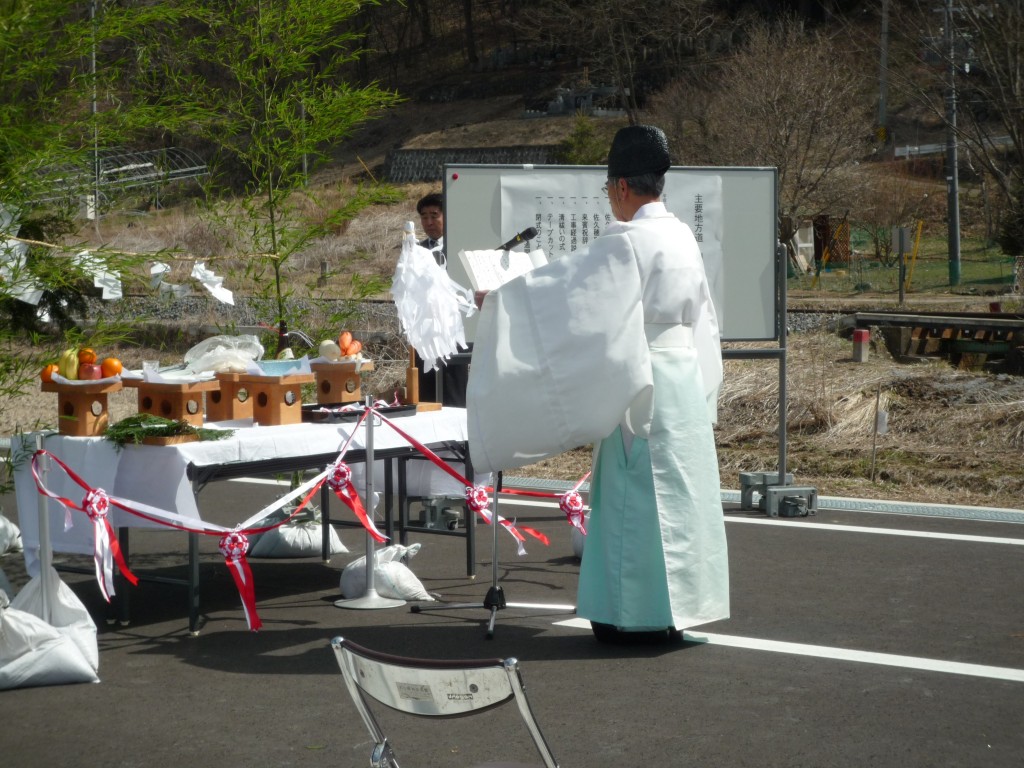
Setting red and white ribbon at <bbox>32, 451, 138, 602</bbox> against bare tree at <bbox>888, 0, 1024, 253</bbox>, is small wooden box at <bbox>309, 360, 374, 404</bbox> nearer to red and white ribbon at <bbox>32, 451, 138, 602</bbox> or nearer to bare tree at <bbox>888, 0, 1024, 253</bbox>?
red and white ribbon at <bbox>32, 451, 138, 602</bbox>

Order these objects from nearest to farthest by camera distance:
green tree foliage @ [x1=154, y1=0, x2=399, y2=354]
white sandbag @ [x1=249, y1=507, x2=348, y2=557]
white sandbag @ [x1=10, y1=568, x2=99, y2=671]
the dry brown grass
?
white sandbag @ [x1=10, y1=568, x2=99, y2=671]
green tree foliage @ [x1=154, y1=0, x2=399, y2=354]
white sandbag @ [x1=249, y1=507, x2=348, y2=557]
the dry brown grass

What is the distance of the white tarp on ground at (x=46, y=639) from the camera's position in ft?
15.4

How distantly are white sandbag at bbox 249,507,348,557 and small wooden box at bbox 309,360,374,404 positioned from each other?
3.76 ft

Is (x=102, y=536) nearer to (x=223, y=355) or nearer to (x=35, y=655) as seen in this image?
(x=35, y=655)

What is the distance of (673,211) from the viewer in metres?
7.98

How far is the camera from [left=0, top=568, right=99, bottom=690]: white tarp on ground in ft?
15.4

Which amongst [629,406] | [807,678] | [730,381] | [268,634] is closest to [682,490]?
[629,406]

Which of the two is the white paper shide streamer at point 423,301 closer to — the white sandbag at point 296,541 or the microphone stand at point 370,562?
the microphone stand at point 370,562

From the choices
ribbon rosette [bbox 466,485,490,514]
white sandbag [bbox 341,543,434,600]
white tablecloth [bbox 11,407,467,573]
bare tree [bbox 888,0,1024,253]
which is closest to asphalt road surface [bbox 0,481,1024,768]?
white sandbag [bbox 341,543,434,600]

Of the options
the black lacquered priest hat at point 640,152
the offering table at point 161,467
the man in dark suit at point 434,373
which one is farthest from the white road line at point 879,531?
the black lacquered priest hat at point 640,152

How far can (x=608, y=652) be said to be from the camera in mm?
5262

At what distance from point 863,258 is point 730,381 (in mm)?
20471

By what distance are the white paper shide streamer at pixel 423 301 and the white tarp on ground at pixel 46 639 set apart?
203cm

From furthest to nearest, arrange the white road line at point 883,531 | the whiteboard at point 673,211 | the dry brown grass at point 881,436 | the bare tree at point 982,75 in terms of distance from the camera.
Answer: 1. the bare tree at point 982,75
2. the dry brown grass at point 881,436
3. the whiteboard at point 673,211
4. the white road line at point 883,531
